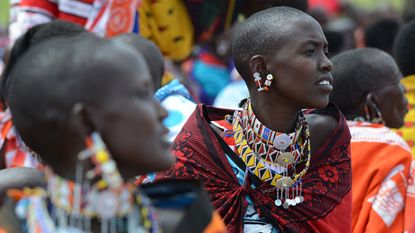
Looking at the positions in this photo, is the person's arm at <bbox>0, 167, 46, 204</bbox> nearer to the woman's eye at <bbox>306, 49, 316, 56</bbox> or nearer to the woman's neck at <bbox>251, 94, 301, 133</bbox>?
the woman's neck at <bbox>251, 94, 301, 133</bbox>

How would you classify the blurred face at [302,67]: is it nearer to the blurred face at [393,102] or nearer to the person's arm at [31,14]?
the blurred face at [393,102]

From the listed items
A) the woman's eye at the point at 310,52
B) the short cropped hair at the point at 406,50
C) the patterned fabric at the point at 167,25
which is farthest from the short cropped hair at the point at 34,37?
the short cropped hair at the point at 406,50

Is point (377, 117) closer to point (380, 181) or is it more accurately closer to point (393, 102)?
point (393, 102)

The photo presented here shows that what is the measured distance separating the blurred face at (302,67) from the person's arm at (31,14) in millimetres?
2095

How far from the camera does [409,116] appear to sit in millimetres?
5305

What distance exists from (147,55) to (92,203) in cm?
237

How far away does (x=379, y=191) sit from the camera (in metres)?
4.34

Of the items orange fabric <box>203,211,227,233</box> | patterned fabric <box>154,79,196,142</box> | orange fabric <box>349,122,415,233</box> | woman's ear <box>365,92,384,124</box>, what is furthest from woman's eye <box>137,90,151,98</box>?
woman's ear <box>365,92,384,124</box>

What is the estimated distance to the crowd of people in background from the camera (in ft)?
8.07

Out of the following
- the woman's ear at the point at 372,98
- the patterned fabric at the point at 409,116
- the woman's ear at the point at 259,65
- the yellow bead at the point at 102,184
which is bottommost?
the patterned fabric at the point at 409,116

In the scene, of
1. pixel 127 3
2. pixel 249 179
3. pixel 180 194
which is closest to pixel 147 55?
pixel 127 3

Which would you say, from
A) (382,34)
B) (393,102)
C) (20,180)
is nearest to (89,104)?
(20,180)

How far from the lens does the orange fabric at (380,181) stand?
429 cm

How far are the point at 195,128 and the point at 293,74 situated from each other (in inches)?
18.8
